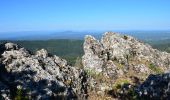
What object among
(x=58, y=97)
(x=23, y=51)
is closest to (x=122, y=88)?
(x=58, y=97)

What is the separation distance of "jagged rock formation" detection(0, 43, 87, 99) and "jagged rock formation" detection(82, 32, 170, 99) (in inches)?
133

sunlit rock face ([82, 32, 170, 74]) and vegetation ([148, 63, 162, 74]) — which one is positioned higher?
sunlit rock face ([82, 32, 170, 74])

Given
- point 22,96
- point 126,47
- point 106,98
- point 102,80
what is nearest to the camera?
point 22,96

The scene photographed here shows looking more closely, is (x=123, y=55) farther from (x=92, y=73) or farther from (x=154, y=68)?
(x=92, y=73)

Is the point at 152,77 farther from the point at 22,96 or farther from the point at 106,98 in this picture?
the point at 22,96

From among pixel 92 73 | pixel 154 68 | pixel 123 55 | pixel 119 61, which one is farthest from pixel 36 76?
pixel 154 68

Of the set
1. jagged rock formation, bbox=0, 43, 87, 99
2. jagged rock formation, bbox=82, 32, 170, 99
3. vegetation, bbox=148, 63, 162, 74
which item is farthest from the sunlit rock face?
jagged rock formation, bbox=0, 43, 87, 99

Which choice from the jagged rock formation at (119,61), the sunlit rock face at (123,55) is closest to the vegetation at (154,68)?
the jagged rock formation at (119,61)

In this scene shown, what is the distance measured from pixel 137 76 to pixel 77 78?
8.65 meters

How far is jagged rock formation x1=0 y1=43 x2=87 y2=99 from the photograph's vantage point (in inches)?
981

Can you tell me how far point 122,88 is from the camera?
103 feet

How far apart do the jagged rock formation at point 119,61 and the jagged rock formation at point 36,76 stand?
339 cm

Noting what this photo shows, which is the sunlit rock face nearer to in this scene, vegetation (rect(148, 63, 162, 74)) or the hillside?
the hillside

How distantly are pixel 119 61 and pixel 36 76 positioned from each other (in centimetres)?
1438
